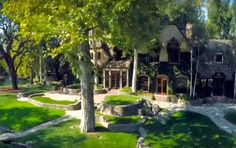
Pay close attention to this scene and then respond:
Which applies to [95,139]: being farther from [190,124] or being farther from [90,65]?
[190,124]

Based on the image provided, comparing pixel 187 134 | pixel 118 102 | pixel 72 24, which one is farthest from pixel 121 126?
pixel 72 24

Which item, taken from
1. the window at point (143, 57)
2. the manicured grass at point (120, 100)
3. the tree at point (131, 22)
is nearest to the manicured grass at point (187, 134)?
the manicured grass at point (120, 100)

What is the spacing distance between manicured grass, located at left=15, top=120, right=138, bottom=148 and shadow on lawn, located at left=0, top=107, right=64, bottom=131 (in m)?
3.10

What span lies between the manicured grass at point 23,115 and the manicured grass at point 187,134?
964cm

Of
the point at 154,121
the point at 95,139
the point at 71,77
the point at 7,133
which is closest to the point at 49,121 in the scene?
the point at 7,133

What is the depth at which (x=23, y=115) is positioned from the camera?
3147 cm

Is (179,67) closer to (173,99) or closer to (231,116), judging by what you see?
(173,99)

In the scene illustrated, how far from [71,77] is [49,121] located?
100.0 feet

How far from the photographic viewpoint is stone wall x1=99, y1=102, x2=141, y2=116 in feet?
100

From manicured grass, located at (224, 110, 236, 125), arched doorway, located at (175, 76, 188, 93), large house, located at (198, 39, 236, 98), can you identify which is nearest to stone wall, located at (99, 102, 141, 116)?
manicured grass, located at (224, 110, 236, 125)

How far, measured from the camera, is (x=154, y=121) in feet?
95.2

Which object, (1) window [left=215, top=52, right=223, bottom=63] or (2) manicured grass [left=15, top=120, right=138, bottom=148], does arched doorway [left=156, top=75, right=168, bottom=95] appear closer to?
(1) window [left=215, top=52, right=223, bottom=63]

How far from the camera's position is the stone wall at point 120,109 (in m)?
30.5

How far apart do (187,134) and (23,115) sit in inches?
617
